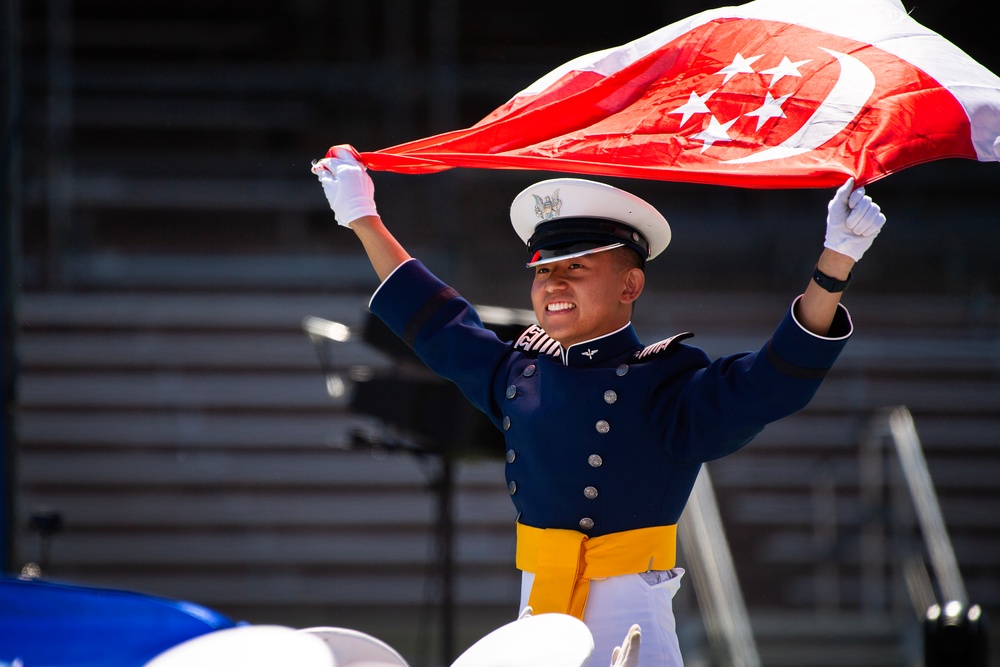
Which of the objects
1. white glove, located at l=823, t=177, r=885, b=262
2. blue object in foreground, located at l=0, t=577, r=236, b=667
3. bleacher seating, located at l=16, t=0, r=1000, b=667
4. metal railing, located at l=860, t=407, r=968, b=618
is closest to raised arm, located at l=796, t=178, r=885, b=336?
white glove, located at l=823, t=177, r=885, b=262

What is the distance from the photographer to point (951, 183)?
6.73m

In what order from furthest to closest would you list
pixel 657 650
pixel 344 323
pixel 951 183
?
pixel 951 183, pixel 344 323, pixel 657 650

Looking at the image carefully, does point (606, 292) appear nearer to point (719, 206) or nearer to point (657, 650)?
point (657, 650)

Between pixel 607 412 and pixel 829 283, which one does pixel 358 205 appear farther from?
pixel 829 283

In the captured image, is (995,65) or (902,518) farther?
(995,65)

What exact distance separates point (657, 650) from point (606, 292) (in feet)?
2.02

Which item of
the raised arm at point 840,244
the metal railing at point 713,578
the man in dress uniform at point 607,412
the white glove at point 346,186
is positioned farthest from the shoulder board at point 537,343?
the metal railing at point 713,578

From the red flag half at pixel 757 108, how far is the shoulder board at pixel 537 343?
1.04 ft

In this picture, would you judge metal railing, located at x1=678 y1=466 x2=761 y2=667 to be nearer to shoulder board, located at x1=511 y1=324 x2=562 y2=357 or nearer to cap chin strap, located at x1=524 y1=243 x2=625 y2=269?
shoulder board, located at x1=511 y1=324 x2=562 y2=357

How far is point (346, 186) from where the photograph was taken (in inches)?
93.0

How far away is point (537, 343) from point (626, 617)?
535mm

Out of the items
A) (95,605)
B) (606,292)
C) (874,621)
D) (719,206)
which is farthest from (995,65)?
(95,605)

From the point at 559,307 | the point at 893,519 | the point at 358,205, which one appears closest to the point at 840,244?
the point at 559,307

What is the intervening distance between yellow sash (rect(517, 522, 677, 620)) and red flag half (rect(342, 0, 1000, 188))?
0.63 m
